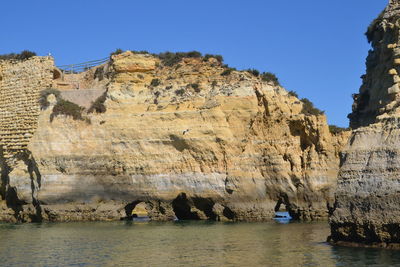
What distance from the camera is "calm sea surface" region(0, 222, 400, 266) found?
57.2 ft

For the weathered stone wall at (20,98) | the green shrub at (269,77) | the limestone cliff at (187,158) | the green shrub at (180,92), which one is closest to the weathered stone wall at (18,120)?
the weathered stone wall at (20,98)

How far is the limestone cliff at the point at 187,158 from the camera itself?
34.1 m

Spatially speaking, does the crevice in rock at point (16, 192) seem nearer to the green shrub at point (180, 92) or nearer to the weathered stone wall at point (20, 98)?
the weathered stone wall at point (20, 98)

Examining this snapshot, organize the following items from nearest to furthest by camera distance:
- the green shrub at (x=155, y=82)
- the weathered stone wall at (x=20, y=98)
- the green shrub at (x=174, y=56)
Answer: the weathered stone wall at (x=20, y=98) → the green shrub at (x=155, y=82) → the green shrub at (x=174, y=56)

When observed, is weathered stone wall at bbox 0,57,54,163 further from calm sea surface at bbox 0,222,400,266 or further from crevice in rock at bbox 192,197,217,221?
crevice in rock at bbox 192,197,217,221

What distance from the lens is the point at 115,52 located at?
39531 mm

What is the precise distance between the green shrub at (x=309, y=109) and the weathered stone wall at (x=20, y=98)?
51.2 ft

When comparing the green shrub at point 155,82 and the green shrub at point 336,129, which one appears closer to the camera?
the green shrub at point 336,129

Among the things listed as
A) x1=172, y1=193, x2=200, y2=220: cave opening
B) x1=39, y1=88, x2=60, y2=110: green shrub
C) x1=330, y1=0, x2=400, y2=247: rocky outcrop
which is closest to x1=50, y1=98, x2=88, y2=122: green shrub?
x1=39, y1=88, x2=60, y2=110: green shrub

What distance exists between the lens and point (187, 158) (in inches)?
1368

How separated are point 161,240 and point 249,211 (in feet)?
35.8

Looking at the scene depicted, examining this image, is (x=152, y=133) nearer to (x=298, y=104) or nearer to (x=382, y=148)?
(x=298, y=104)

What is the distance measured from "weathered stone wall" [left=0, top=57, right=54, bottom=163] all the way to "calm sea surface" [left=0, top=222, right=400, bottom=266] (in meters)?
9.11

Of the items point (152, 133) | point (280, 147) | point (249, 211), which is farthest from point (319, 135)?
point (152, 133)
